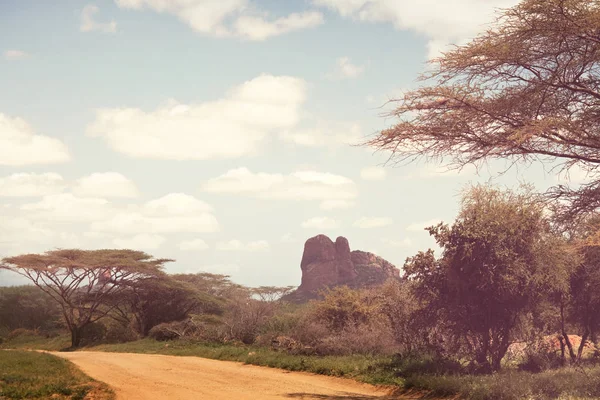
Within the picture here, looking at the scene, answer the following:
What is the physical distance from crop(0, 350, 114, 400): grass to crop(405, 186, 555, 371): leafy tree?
397 inches

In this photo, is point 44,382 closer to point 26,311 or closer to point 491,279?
point 491,279

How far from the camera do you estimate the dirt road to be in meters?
13.9

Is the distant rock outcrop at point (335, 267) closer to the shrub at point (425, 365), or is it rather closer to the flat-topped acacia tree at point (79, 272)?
the flat-topped acacia tree at point (79, 272)

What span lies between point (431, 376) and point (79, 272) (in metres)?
27.7

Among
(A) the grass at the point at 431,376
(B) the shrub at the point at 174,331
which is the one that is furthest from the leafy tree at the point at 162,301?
(A) the grass at the point at 431,376

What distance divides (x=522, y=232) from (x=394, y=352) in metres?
6.07

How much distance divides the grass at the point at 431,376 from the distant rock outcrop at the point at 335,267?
180 ft

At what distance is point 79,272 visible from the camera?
35.4 m

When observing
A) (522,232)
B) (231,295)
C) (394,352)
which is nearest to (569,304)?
(522,232)

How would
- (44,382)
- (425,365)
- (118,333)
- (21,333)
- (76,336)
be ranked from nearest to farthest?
(44,382) → (425,365) → (76,336) → (118,333) → (21,333)

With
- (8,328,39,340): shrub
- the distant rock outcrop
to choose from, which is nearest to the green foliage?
(8,328,39,340): shrub

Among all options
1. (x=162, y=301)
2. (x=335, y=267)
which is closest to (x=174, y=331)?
(x=162, y=301)

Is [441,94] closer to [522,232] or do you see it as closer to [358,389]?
[522,232]

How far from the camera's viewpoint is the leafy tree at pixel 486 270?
15.6 m
